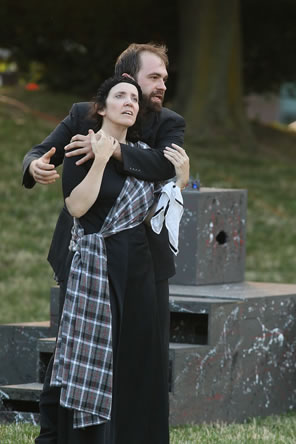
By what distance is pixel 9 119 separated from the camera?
18.3 metres

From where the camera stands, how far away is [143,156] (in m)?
4.75

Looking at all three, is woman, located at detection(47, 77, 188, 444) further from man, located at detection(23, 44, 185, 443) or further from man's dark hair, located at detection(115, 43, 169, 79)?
man's dark hair, located at detection(115, 43, 169, 79)

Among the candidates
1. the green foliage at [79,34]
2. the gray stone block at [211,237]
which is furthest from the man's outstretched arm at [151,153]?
the green foliage at [79,34]

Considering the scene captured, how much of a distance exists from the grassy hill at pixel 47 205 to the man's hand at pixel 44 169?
5.92m

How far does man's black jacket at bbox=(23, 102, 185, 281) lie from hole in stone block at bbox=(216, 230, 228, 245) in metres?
2.60

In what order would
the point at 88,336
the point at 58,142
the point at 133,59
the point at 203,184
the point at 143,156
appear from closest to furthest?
the point at 88,336
the point at 143,156
the point at 58,142
the point at 133,59
the point at 203,184

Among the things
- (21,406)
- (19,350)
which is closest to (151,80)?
(21,406)

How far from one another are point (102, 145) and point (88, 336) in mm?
811

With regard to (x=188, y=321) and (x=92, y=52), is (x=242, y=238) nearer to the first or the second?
(x=188, y=321)

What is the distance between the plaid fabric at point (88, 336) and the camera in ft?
15.1

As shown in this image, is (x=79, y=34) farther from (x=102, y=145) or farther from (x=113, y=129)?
(x=102, y=145)

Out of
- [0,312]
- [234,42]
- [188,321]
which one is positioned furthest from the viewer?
[234,42]

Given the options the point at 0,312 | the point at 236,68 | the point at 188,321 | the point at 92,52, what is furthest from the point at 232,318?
the point at 92,52

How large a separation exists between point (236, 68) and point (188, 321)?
14.3m
